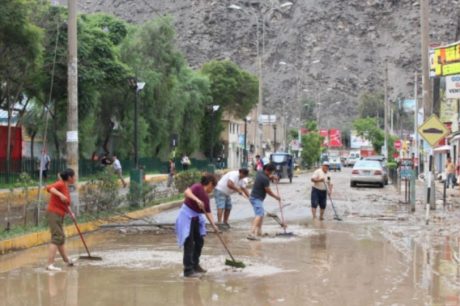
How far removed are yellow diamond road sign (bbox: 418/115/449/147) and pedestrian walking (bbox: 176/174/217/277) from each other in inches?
412

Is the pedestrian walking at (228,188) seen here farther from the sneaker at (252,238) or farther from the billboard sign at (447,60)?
the billboard sign at (447,60)

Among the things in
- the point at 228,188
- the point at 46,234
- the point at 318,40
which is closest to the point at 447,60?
the point at 228,188

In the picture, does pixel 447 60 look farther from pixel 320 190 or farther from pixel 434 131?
pixel 320 190

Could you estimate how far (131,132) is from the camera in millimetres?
46812

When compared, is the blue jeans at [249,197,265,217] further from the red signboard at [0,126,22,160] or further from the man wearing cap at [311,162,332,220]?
the red signboard at [0,126,22,160]

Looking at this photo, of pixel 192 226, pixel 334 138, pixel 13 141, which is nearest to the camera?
pixel 192 226

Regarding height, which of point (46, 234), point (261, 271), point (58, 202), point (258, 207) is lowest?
point (261, 271)

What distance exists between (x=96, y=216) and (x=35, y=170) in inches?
770

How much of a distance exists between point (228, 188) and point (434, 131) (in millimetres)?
6516

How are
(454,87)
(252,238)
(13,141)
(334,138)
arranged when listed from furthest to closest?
1. (334,138)
2. (13,141)
3. (454,87)
4. (252,238)

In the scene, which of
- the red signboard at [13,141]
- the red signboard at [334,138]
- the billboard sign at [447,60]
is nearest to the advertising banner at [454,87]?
the billboard sign at [447,60]

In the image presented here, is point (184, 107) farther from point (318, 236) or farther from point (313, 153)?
point (318, 236)

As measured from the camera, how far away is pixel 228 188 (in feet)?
53.6

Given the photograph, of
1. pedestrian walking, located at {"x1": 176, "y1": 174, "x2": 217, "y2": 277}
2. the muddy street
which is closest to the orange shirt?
the muddy street
